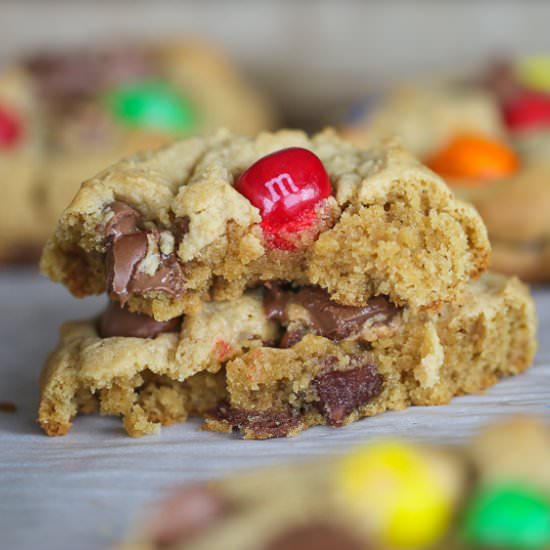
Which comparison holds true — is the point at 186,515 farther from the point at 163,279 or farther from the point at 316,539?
the point at 163,279

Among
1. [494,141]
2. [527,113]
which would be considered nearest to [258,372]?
[494,141]

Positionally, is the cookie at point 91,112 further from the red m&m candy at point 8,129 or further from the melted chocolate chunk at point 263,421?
the melted chocolate chunk at point 263,421

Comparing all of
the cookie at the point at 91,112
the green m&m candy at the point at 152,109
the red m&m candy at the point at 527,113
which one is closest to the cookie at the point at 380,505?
the cookie at the point at 91,112

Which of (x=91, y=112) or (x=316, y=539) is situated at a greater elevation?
(x=91, y=112)

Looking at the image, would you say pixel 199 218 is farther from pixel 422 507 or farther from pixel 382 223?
pixel 422 507

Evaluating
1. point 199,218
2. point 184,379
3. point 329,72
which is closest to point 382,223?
point 199,218
